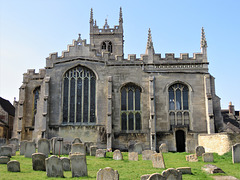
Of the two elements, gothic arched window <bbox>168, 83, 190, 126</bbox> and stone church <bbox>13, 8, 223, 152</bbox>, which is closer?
stone church <bbox>13, 8, 223, 152</bbox>

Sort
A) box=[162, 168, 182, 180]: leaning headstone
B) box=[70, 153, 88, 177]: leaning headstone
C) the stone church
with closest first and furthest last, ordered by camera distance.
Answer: box=[162, 168, 182, 180]: leaning headstone → box=[70, 153, 88, 177]: leaning headstone → the stone church

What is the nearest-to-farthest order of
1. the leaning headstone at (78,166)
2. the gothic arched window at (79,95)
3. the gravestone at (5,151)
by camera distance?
the leaning headstone at (78,166) < the gravestone at (5,151) < the gothic arched window at (79,95)

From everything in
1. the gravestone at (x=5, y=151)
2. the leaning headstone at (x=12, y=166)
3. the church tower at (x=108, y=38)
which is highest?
the church tower at (x=108, y=38)

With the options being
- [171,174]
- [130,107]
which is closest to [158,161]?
[171,174]

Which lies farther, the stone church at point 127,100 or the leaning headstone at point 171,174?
the stone church at point 127,100

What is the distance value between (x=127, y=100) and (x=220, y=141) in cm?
962

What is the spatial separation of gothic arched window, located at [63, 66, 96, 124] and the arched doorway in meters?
7.79

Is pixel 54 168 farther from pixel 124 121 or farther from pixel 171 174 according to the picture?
pixel 124 121

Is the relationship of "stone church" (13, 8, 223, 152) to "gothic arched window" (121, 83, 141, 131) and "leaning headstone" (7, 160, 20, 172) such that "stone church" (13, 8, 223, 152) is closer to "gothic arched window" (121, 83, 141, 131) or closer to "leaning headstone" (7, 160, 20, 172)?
"gothic arched window" (121, 83, 141, 131)

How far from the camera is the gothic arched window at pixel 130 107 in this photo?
92.6ft

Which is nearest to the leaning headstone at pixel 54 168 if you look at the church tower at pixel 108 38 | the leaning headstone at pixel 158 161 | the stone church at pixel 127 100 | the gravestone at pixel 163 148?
the leaning headstone at pixel 158 161

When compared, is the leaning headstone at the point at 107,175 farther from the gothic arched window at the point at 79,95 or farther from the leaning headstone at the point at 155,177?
the gothic arched window at the point at 79,95

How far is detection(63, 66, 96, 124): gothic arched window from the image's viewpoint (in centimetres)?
2844

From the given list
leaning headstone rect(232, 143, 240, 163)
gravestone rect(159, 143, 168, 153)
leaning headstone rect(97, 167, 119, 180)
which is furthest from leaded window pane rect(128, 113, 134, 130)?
leaning headstone rect(97, 167, 119, 180)
